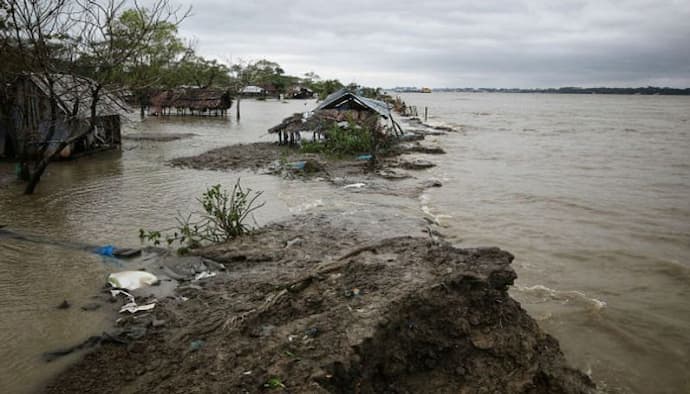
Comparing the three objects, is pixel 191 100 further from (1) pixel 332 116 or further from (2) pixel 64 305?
(2) pixel 64 305

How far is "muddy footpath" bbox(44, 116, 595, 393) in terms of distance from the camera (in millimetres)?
3252

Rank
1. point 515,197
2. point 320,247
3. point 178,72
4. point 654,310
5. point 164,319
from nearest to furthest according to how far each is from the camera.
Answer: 1. point 164,319
2. point 654,310
3. point 320,247
4. point 515,197
5. point 178,72

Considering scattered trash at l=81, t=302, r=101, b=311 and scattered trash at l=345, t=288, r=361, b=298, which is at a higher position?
scattered trash at l=345, t=288, r=361, b=298

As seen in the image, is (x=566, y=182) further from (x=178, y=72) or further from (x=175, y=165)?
(x=178, y=72)

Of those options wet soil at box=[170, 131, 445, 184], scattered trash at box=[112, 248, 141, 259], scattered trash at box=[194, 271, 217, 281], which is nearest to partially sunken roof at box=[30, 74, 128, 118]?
wet soil at box=[170, 131, 445, 184]

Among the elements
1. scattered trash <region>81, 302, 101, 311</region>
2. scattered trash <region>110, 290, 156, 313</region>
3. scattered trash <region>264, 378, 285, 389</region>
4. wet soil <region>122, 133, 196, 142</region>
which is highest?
wet soil <region>122, 133, 196, 142</region>

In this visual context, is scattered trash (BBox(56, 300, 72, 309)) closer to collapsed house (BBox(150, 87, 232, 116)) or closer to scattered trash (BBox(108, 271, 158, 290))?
scattered trash (BBox(108, 271, 158, 290))

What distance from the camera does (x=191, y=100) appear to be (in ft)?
119

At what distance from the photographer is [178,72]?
47969mm

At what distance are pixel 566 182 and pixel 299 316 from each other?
460 inches

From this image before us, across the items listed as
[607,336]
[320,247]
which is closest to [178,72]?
[320,247]

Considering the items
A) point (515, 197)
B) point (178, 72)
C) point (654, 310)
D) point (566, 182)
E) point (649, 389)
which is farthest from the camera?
point (178, 72)

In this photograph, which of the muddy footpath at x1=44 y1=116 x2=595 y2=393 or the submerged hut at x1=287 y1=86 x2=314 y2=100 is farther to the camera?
the submerged hut at x1=287 y1=86 x2=314 y2=100

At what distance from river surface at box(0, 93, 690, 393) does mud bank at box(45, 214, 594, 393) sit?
0.82 meters
